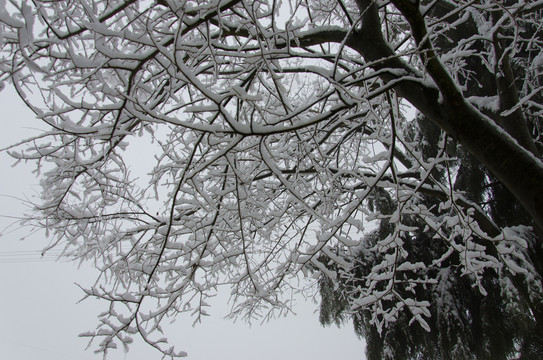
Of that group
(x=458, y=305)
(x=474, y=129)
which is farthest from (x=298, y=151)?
(x=458, y=305)

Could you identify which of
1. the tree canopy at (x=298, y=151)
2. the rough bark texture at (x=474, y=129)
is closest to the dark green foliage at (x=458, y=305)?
the tree canopy at (x=298, y=151)

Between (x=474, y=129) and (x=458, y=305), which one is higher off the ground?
(x=474, y=129)

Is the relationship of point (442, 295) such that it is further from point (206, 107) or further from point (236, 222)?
point (206, 107)

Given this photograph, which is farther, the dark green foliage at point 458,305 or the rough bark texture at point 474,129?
the dark green foliage at point 458,305

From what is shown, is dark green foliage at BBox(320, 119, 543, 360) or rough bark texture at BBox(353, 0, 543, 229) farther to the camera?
dark green foliage at BBox(320, 119, 543, 360)

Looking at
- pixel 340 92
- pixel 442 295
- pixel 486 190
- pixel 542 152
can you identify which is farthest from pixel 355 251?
pixel 340 92

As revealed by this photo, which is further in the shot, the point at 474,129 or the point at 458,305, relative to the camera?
the point at 458,305

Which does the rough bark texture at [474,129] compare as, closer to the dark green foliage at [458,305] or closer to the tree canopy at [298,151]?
the tree canopy at [298,151]

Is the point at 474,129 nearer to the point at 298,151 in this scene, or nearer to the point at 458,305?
the point at 298,151

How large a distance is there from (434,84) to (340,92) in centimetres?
103

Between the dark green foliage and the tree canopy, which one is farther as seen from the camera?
the dark green foliage

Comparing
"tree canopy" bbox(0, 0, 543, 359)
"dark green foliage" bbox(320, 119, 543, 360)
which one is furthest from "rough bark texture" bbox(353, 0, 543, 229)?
"dark green foliage" bbox(320, 119, 543, 360)

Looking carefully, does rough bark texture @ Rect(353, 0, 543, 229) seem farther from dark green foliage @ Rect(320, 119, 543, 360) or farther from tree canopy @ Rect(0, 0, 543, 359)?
dark green foliage @ Rect(320, 119, 543, 360)

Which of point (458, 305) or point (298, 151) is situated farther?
point (458, 305)
